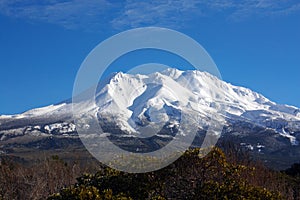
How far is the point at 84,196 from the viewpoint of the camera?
554 inches

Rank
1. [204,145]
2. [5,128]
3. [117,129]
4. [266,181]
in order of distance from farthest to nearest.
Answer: [5,128], [117,129], [266,181], [204,145]

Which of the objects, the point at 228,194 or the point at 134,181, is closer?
the point at 228,194

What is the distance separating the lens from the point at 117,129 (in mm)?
150750

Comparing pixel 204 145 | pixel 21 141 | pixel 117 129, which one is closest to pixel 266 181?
pixel 204 145

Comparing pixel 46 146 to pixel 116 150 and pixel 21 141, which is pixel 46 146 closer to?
pixel 21 141

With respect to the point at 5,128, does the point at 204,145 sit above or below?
below

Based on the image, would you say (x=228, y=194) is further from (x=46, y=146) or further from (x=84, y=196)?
(x=46, y=146)

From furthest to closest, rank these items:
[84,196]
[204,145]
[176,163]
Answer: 1. [204,145]
2. [176,163]
3. [84,196]

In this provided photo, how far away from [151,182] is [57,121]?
178718 millimetres

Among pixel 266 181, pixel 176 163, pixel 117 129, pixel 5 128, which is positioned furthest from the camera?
pixel 5 128

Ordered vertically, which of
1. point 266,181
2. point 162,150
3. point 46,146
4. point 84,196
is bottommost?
point 84,196

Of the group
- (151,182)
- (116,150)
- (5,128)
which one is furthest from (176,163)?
(5,128)

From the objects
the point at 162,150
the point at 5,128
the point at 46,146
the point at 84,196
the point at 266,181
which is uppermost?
the point at 5,128

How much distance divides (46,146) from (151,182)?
14008 cm
